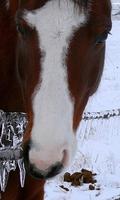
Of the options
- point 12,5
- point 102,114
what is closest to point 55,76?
point 12,5

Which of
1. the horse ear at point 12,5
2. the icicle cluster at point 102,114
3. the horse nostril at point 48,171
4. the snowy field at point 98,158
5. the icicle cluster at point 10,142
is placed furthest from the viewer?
the icicle cluster at point 102,114

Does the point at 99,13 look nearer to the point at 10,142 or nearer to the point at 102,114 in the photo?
the point at 10,142

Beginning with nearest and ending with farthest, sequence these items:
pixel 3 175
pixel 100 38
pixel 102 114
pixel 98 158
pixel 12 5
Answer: pixel 100 38, pixel 12 5, pixel 3 175, pixel 98 158, pixel 102 114

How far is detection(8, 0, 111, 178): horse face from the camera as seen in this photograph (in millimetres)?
1610

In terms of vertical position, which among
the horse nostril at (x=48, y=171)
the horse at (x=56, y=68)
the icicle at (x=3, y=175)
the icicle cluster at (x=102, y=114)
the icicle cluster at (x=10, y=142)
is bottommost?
the icicle cluster at (x=102, y=114)

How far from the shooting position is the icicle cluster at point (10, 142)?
7.29ft

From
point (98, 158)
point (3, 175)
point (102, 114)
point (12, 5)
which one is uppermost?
point (12, 5)

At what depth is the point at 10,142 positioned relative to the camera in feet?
7.50

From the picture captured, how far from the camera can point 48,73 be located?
5.48 ft

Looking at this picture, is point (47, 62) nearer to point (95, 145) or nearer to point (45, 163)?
point (45, 163)

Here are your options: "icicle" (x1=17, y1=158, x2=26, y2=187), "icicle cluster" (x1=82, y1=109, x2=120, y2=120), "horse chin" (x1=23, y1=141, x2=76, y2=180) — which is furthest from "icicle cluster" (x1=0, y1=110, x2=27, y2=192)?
"icicle cluster" (x1=82, y1=109, x2=120, y2=120)

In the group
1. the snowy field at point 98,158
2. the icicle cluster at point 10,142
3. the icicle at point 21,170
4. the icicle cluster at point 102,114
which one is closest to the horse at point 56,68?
the icicle cluster at point 10,142

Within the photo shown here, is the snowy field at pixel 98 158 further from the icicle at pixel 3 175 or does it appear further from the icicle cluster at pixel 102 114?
the icicle at pixel 3 175

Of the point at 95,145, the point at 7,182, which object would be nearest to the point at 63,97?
the point at 7,182
